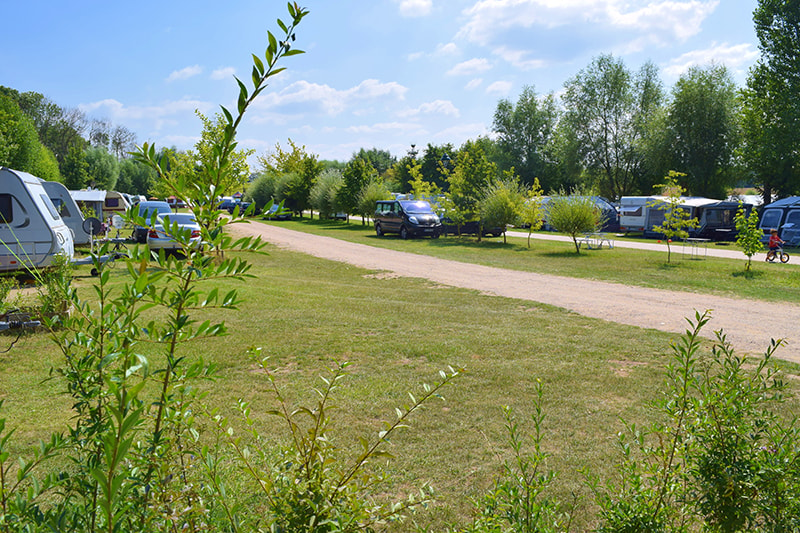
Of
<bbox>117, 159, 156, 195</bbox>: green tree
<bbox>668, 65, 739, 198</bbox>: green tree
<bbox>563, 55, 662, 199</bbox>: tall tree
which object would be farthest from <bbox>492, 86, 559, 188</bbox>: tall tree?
<bbox>117, 159, 156, 195</bbox>: green tree

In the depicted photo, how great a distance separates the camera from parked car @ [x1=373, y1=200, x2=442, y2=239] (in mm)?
27234

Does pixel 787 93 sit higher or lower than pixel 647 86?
lower

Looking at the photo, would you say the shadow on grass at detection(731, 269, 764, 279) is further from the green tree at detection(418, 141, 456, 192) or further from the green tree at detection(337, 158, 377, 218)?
the green tree at detection(418, 141, 456, 192)

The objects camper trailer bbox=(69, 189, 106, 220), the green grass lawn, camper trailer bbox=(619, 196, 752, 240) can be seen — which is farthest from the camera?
camper trailer bbox=(619, 196, 752, 240)

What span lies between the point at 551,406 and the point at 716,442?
2.77m

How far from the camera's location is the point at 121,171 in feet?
256

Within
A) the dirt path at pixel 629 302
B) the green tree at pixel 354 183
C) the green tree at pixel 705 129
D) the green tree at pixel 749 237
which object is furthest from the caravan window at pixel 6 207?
the green tree at pixel 705 129

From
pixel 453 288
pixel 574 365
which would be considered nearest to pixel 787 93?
pixel 453 288

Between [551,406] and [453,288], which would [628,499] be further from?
[453,288]

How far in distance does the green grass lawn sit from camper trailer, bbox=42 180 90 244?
11.3 m

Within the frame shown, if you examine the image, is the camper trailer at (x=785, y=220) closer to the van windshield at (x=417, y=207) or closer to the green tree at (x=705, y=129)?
the green tree at (x=705, y=129)

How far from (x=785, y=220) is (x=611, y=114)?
68.3 ft

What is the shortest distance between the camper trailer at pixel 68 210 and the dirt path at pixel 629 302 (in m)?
9.06

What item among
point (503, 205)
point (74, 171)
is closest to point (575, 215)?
point (503, 205)
